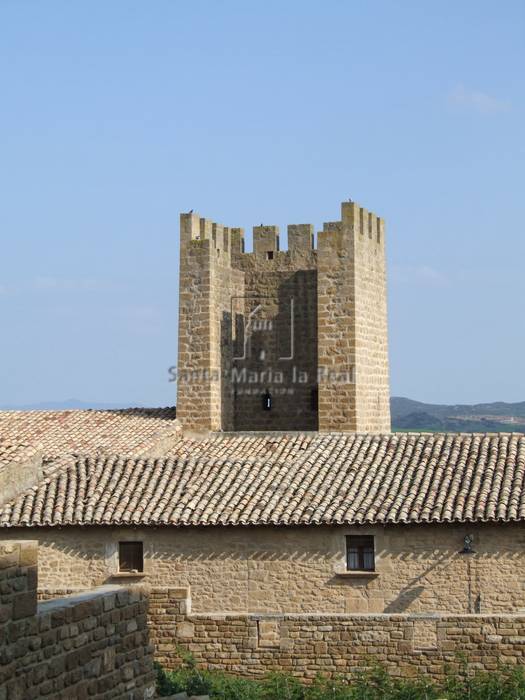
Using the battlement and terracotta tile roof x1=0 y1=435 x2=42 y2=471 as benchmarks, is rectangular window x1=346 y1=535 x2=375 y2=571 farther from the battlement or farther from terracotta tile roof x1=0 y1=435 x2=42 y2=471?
the battlement

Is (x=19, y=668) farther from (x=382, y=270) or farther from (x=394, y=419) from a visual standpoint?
(x=394, y=419)

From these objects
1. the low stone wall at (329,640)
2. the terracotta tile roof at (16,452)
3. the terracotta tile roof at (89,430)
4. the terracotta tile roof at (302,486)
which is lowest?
the low stone wall at (329,640)

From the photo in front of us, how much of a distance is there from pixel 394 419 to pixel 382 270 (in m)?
121

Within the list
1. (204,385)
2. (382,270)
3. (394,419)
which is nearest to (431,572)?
(204,385)

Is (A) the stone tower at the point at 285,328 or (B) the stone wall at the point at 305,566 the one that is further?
(A) the stone tower at the point at 285,328

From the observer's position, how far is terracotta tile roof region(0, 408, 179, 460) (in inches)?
1073

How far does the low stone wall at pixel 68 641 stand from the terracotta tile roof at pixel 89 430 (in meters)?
15.7

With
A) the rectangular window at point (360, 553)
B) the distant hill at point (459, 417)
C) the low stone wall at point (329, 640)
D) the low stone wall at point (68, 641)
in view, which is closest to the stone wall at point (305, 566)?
the rectangular window at point (360, 553)

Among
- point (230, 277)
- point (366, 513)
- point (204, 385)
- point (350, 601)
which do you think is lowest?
point (350, 601)

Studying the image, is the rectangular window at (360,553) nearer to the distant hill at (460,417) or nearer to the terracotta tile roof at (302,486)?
the terracotta tile roof at (302,486)

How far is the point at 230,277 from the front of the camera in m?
31.7

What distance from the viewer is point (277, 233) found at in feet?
108

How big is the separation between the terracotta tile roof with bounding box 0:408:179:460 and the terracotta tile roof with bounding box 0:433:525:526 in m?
1.25

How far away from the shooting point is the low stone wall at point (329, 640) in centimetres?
1747
